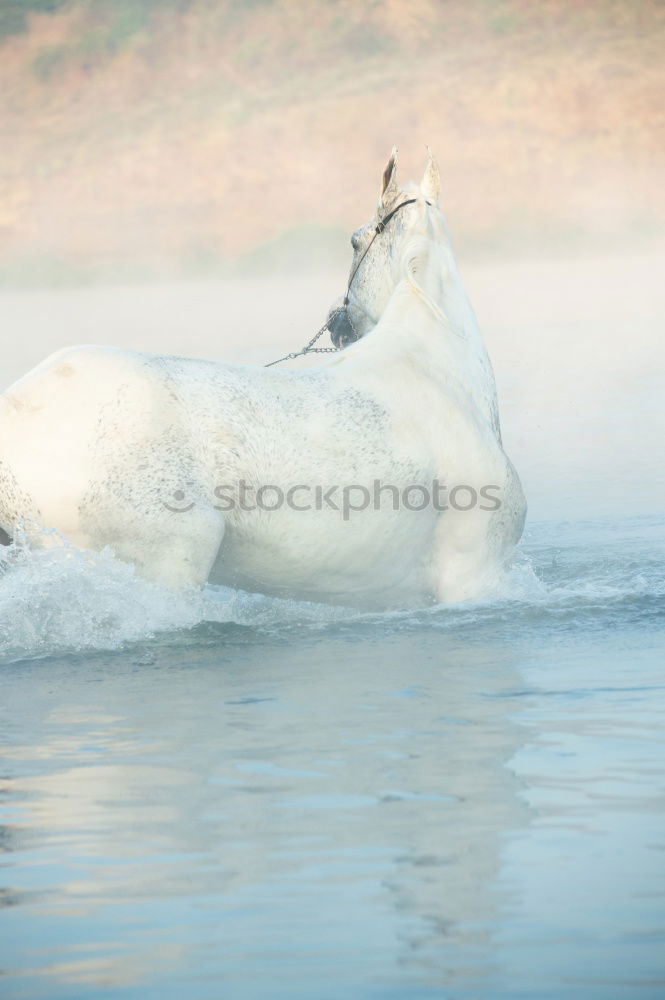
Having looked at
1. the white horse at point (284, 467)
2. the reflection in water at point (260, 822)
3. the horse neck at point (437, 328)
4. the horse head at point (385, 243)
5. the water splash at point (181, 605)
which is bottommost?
the reflection in water at point (260, 822)

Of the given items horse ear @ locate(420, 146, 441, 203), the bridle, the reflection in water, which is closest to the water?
the reflection in water

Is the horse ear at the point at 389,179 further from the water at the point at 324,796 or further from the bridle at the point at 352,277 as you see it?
the water at the point at 324,796

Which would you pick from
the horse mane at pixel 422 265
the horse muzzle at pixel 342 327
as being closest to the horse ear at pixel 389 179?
the horse mane at pixel 422 265

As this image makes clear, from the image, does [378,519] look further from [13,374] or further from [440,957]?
[13,374]

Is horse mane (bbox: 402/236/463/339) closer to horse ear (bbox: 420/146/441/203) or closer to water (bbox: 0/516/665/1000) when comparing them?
horse ear (bbox: 420/146/441/203)

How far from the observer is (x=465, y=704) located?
13.5ft

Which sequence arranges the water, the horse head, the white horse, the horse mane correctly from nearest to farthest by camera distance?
the water
the white horse
the horse mane
the horse head

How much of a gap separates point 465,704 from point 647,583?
6.70ft

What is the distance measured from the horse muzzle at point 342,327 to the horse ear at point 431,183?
571 mm

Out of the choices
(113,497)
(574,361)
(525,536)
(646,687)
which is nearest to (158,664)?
(113,497)

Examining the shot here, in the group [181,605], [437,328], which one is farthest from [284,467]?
[437,328]

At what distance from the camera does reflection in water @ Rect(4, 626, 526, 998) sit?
2.46 metres

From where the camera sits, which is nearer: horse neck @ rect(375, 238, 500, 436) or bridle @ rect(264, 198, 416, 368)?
horse neck @ rect(375, 238, 500, 436)

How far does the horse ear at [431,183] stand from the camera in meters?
6.27
